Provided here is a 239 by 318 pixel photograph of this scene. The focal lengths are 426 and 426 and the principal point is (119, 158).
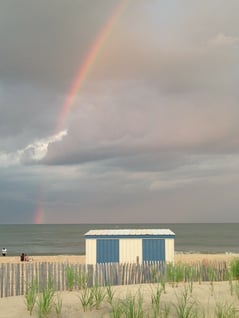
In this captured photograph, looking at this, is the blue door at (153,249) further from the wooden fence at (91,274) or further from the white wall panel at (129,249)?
the wooden fence at (91,274)

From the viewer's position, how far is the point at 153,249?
2527 cm

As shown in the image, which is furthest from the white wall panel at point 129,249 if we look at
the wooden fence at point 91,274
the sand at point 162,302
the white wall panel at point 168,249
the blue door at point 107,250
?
the sand at point 162,302

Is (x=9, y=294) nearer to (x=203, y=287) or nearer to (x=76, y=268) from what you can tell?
(x=76, y=268)

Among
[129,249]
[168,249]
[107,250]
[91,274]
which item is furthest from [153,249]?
[91,274]

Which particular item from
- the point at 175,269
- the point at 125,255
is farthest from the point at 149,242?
the point at 175,269

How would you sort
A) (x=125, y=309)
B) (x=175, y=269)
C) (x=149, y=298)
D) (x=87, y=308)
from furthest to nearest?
(x=175, y=269)
(x=149, y=298)
(x=87, y=308)
(x=125, y=309)

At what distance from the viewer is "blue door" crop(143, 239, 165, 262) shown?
2520 centimetres

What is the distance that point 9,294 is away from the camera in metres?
16.1

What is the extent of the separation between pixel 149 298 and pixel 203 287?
2959 millimetres

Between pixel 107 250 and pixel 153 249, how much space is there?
2733mm

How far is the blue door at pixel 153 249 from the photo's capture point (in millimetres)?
25203

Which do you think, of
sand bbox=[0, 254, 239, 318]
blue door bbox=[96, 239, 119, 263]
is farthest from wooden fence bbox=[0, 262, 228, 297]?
blue door bbox=[96, 239, 119, 263]

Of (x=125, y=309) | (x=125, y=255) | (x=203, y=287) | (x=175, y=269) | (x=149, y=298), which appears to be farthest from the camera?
(x=125, y=255)

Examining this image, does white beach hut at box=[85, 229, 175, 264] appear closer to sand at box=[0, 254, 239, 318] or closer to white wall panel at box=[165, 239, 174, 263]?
white wall panel at box=[165, 239, 174, 263]
